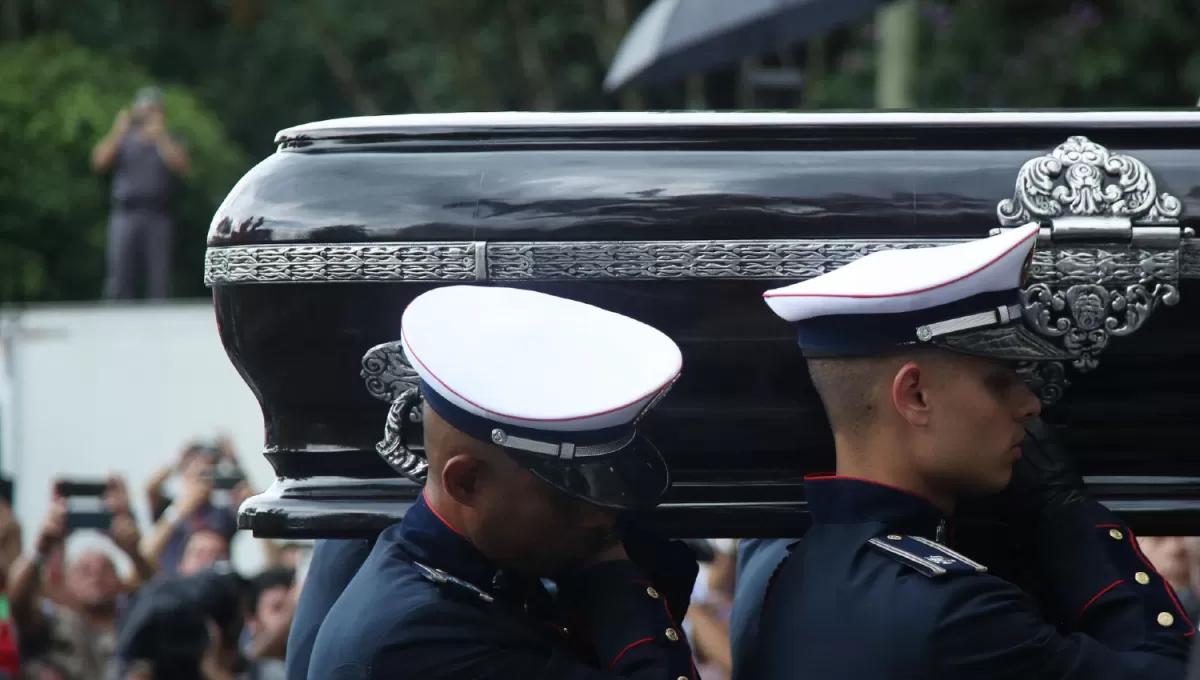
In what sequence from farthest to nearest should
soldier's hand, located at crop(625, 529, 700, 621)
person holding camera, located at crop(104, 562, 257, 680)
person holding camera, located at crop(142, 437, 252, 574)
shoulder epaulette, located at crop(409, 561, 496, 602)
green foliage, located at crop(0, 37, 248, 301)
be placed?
green foliage, located at crop(0, 37, 248, 301)
person holding camera, located at crop(142, 437, 252, 574)
person holding camera, located at crop(104, 562, 257, 680)
soldier's hand, located at crop(625, 529, 700, 621)
shoulder epaulette, located at crop(409, 561, 496, 602)

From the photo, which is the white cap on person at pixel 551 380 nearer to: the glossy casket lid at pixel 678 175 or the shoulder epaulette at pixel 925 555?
the glossy casket lid at pixel 678 175

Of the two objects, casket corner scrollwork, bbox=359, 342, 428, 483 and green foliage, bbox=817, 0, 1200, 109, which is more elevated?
casket corner scrollwork, bbox=359, 342, 428, 483

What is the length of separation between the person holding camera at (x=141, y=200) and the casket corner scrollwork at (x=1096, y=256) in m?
8.58

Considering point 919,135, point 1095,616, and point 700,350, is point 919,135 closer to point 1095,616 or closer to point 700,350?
point 700,350

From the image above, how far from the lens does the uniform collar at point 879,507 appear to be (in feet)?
6.64

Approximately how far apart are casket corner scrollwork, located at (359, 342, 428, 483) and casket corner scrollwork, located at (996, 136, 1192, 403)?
0.78m

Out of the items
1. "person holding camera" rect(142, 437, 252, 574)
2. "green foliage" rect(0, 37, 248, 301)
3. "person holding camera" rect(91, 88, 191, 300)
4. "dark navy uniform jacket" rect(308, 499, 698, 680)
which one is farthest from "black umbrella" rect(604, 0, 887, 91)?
"green foliage" rect(0, 37, 248, 301)

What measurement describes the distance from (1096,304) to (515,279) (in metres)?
0.73

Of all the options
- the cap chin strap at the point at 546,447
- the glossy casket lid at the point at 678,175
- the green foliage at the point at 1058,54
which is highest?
the glossy casket lid at the point at 678,175

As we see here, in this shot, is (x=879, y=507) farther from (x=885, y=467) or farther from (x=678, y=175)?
(x=678, y=175)

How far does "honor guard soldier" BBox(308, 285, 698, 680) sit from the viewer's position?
197 cm

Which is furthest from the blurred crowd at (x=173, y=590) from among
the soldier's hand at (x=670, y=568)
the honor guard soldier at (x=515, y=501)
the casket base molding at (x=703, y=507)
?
the honor guard soldier at (x=515, y=501)

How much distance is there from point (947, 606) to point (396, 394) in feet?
2.45

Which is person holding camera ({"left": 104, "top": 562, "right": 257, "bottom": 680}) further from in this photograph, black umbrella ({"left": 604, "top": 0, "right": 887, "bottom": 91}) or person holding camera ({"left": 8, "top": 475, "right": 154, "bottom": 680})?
black umbrella ({"left": 604, "top": 0, "right": 887, "bottom": 91})
